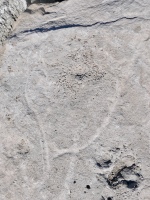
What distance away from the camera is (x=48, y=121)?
6.68ft

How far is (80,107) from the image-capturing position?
2.03 m

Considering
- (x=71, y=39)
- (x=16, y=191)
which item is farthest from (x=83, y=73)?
(x=16, y=191)

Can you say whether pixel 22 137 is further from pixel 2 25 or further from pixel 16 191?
pixel 2 25

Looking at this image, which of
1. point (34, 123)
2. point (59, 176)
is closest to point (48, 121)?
point (34, 123)

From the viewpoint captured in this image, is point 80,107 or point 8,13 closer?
point 80,107

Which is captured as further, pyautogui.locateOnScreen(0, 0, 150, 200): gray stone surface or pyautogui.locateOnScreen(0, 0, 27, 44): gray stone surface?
pyautogui.locateOnScreen(0, 0, 27, 44): gray stone surface

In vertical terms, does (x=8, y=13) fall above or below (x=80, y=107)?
above

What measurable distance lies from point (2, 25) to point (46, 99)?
1.79 feet

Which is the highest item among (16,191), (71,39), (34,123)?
(71,39)

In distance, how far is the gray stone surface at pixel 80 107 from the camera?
198 cm

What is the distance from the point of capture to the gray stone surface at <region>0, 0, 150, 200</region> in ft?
6.48

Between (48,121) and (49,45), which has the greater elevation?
(49,45)

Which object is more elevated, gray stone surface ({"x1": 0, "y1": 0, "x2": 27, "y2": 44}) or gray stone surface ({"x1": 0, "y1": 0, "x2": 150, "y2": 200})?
gray stone surface ({"x1": 0, "y1": 0, "x2": 27, "y2": 44})

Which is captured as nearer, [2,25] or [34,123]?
[34,123]
